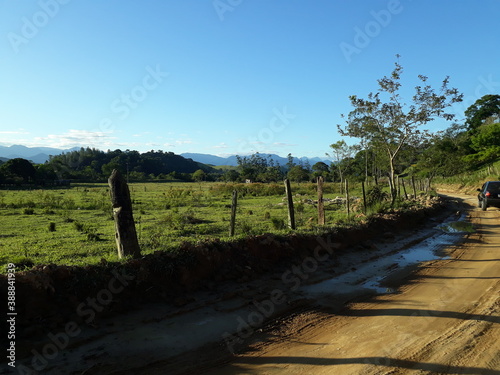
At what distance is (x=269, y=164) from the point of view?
460 feet

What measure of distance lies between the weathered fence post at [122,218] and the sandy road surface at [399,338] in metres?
2.87

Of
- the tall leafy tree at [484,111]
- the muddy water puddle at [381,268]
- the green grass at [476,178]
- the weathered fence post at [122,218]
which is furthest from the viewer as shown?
the tall leafy tree at [484,111]

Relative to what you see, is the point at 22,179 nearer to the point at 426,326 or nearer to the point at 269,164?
the point at 426,326

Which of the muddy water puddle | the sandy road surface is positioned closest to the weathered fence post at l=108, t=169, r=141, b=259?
the sandy road surface

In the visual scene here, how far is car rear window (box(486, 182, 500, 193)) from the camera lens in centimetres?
1883

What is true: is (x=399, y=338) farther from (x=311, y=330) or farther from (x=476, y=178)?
(x=476, y=178)

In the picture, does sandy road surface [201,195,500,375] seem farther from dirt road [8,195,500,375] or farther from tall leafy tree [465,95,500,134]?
tall leafy tree [465,95,500,134]

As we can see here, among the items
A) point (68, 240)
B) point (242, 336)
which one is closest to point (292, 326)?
point (242, 336)

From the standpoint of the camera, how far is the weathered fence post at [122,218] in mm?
5984

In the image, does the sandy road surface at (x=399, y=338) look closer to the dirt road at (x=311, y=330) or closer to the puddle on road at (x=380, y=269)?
the dirt road at (x=311, y=330)

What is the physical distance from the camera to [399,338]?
14.9 feet

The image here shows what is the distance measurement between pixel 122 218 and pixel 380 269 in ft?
19.2

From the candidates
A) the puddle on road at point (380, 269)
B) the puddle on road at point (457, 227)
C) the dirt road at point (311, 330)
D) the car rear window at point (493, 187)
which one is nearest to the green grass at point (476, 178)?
the car rear window at point (493, 187)

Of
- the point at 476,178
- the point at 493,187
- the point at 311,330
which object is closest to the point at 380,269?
the point at 311,330
